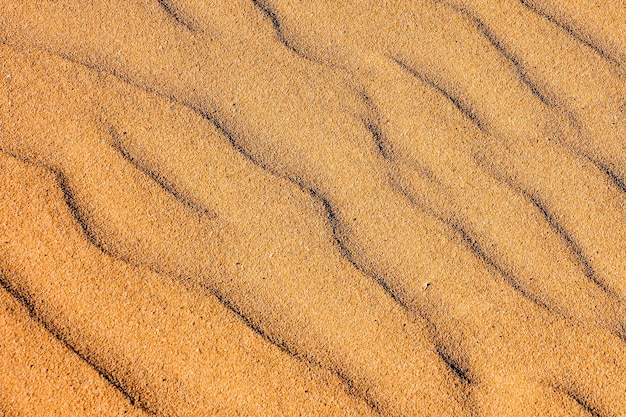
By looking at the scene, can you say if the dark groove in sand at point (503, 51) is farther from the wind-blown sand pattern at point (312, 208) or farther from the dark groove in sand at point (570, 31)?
the dark groove in sand at point (570, 31)

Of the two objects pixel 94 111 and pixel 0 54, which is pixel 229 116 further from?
pixel 0 54

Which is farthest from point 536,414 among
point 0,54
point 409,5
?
point 0,54

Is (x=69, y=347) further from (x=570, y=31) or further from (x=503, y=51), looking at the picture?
(x=570, y=31)

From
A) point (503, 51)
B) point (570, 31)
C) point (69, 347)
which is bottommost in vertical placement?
point (69, 347)

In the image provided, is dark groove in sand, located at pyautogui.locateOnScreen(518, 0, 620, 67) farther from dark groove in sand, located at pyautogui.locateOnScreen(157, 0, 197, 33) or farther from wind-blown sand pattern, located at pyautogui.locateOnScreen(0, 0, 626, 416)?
dark groove in sand, located at pyautogui.locateOnScreen(157, 0, 197, 33)

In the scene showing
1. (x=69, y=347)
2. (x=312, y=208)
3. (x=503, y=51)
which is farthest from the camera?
(x=503, y=51)

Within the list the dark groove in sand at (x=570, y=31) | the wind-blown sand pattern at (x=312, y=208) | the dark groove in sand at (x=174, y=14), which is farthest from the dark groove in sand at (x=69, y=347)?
the dark groove in sand at (x=570, y=31)

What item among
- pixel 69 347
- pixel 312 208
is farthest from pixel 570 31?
pixel 69 347

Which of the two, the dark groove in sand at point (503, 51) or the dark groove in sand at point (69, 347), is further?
the dark groove in sand at point (503, 51)
